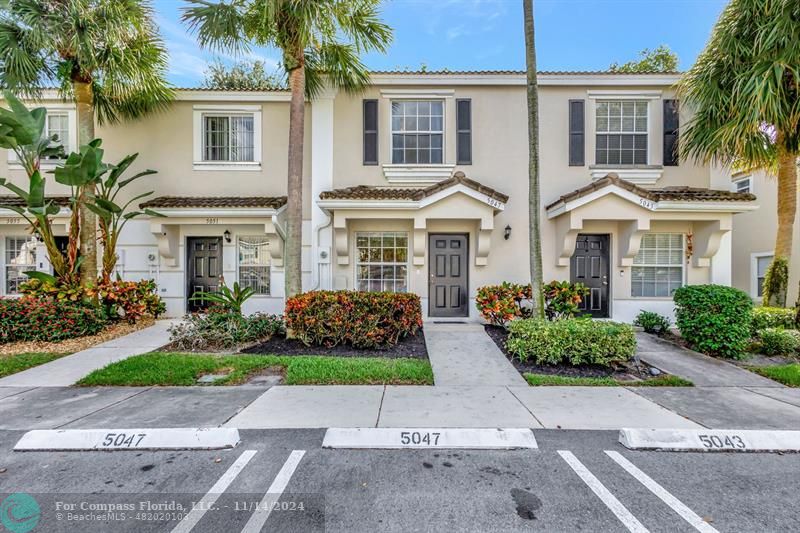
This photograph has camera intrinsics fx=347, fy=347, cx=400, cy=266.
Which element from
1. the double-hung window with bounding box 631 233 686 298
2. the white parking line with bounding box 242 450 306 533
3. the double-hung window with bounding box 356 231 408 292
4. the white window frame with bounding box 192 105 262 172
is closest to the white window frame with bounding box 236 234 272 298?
the white window frame with bounding box 192 105 262 172

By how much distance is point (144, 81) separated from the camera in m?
8.43

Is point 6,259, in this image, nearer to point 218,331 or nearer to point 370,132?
point 218,331

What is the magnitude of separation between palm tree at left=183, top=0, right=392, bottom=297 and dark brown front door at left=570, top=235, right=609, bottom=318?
724cm

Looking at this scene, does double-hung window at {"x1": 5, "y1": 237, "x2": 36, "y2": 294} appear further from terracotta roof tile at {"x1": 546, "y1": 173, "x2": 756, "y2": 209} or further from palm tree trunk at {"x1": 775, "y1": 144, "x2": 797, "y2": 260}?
palm tree trunk at {"x1": 775, "y1": 144, "x2": 797, "y2": 260}

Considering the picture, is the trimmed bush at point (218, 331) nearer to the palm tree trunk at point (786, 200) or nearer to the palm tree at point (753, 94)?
the palm tree at point (753, 94)

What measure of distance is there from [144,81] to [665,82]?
43.6 ft

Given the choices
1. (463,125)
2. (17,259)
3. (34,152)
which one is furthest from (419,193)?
(17,259)

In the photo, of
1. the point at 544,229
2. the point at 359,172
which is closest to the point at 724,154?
the point at 544,229

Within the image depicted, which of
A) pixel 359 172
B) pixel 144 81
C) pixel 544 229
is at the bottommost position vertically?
pixel 544 229

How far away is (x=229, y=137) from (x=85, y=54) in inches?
126

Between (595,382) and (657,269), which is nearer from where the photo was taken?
(595,382)

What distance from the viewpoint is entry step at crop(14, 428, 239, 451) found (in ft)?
11.0

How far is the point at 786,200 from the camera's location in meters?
7.99

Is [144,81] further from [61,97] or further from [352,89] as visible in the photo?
[352,89]
